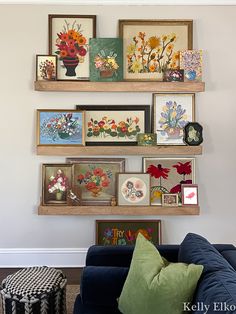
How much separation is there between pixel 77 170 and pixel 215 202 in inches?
52.0

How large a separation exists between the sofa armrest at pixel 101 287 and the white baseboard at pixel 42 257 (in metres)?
1.78

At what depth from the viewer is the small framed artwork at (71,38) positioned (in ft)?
12.4

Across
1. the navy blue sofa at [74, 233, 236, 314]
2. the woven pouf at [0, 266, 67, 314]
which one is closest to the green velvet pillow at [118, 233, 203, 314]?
the navy blue sofa at [74, 233, 236, 314]

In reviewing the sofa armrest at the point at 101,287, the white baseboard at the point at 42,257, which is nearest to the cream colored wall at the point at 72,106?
the white baseboard at the point at 42,257

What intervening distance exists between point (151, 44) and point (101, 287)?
2.41 metres

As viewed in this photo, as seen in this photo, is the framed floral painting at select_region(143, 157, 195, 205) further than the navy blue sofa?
Yes

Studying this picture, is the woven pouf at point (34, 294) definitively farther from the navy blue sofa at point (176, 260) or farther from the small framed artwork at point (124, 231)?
the small framed artwork at point (124, 231)

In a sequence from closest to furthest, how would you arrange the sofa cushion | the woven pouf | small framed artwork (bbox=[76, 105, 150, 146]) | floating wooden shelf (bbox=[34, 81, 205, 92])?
the sofa cushion
the woven pouf
floating wooden shelf (bbox=[34, 81, 205, 92])
small framed artwork (bbox=[76, 105, 150, 146])

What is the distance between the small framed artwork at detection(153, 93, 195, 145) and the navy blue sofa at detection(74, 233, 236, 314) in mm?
1583

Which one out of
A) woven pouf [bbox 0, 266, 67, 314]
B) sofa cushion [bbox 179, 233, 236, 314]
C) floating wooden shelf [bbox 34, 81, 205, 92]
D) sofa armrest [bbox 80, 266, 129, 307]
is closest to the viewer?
sofa cushion [bbox 179, 233, 236, 314]

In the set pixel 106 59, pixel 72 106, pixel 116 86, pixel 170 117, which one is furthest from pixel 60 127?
pixel 170 117

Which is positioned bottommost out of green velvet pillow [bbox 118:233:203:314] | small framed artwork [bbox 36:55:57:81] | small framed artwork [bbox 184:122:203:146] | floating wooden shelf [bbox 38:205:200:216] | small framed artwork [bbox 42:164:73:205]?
green velvet pillow [bbox 118:233:203:314]

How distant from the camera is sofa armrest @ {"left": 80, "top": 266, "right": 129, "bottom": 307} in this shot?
2.12 metres

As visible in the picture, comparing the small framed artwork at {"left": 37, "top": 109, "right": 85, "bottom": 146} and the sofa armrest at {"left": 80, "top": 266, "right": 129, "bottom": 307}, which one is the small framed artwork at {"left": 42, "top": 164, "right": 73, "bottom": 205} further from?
the sofa armrest at {"left": 80, "top": 266, "right": 129, "bottom": 307}
